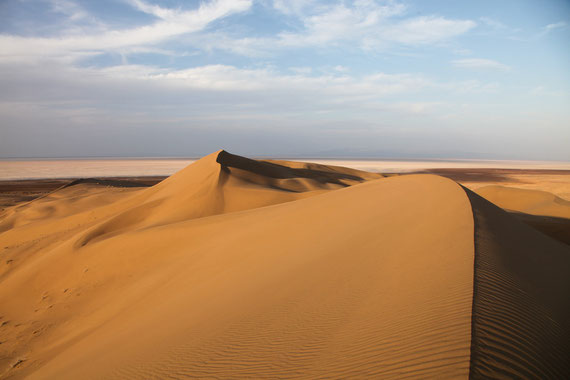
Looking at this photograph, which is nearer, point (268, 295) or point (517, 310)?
point (517, 310)

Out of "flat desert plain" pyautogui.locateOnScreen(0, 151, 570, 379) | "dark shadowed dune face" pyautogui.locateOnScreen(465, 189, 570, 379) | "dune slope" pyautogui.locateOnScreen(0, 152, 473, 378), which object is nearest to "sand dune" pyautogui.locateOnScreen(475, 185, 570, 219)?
"flat desert plain" pyautogui.locateOnScreen(0, 151, 570, 379)

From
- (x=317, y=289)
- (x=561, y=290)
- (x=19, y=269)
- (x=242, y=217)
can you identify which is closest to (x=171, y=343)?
(x=317, y=289)

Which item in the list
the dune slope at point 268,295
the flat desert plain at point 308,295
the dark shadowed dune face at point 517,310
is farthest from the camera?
the dune slope at point 268,295

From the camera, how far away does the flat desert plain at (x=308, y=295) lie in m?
2.50

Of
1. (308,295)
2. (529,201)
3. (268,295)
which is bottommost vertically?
(268,295)

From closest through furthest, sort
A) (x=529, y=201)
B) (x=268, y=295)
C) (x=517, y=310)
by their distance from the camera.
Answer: (x=517, y=310)
(x=268, y=295)
(x=529, y=201)

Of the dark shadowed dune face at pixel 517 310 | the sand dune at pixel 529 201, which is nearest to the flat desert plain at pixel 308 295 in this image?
the dark shadowed dune face at pixel 517 310

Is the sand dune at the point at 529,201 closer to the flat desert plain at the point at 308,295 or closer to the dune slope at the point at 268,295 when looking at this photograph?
the flat desert plain at the point at 308,295

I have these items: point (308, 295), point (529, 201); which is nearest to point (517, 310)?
point (308, 295)

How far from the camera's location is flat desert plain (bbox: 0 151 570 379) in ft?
8.19

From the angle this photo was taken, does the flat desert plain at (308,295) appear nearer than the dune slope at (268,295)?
Yes

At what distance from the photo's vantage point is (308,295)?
385 centimetres

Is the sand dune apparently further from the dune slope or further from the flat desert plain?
the dune slope

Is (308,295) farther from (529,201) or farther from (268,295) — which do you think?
(529,201)
